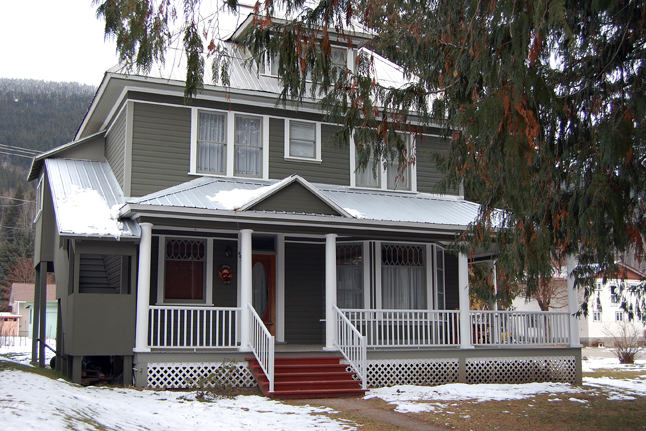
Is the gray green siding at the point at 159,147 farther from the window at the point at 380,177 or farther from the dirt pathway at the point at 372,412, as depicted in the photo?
the dirt pathway at the point at 372,412

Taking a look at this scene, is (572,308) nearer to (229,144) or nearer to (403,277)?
(403,277)

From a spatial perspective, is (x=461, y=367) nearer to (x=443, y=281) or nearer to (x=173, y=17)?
(x=443, y=281)

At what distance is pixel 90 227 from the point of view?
12.5 meters

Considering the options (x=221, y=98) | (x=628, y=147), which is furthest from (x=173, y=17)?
(x=221, y=98)

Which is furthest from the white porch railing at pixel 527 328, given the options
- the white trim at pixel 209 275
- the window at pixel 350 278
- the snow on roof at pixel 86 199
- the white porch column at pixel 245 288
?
the snow on roof at pixel 86 199

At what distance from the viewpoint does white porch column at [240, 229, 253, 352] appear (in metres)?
12.9

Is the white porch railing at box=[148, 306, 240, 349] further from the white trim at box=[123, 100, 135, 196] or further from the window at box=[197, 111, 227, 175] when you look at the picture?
the window at box=[197, 111, 227, 175]

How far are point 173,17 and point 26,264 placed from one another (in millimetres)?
62644

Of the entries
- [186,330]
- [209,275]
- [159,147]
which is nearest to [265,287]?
[209,275]

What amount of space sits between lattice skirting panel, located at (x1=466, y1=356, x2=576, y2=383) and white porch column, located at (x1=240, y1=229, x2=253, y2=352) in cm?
504

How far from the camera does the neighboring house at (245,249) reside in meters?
12.5

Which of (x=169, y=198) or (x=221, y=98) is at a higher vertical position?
(x=221, y=98)

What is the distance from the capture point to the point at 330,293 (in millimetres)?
13703

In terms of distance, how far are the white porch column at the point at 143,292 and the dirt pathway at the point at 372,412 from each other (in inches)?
125
